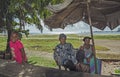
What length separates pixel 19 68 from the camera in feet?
28.5

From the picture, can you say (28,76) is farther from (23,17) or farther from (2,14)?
(23,17)

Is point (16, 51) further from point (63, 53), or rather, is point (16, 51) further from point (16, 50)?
point (63, 53)

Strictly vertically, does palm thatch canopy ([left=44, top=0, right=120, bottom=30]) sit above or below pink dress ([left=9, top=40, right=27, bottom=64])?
above

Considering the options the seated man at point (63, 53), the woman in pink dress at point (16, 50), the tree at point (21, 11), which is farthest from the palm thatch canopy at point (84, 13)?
the tree at point (21, 11)

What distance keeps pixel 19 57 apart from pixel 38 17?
559 inches

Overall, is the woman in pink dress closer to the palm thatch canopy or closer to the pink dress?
the pink dress

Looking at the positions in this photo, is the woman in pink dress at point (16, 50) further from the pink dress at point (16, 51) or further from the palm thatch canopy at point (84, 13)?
the palm thatch canopy at point (84, 13)

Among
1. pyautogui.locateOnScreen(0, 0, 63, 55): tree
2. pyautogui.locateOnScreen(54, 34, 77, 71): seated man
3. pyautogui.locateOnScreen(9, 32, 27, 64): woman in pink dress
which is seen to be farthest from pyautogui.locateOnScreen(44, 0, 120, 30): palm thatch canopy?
pyautogui.locateOnScreen(0, 0, 63, 55): tree

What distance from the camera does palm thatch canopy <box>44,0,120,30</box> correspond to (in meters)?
8.20

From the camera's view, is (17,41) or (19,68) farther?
(17,41)

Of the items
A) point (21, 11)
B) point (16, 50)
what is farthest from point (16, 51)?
point (21, 11)

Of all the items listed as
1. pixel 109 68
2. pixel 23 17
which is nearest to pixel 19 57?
pixel 109 68

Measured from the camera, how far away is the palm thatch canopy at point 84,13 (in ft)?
26.9

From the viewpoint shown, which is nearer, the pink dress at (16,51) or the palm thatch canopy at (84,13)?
the palm thatch canopy at (84,13)
